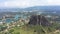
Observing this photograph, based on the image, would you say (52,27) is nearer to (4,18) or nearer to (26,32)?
(26,32)

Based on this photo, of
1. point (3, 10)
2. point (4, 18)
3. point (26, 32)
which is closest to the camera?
point (26, 32)

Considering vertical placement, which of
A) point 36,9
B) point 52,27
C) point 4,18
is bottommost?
point 52,27

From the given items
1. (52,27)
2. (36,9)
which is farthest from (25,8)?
(52,27)

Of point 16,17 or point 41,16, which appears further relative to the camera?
point 16,17

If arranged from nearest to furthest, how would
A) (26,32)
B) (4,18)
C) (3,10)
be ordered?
(26,32) < (3,10) < (4,18)

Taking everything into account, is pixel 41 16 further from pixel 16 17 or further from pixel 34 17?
pixel 16 17

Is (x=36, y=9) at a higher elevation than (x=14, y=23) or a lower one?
higher
